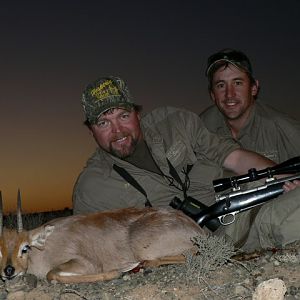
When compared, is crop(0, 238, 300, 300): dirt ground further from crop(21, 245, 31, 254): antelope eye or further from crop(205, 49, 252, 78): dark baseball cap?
crop(205, 49, 252, 78): dark baseball cap

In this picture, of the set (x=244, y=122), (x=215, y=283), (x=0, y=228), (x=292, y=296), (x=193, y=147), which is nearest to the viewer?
(x=292, y=296)

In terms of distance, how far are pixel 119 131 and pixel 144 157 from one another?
512 millimetres

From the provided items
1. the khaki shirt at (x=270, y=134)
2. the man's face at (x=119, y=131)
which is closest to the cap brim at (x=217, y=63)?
the khaki shirt at (x=270, y=134)

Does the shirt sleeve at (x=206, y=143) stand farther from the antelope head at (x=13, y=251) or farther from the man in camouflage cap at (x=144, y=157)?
the antelope head at (x=13, y=251)

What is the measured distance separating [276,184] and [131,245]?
2076 millimetres

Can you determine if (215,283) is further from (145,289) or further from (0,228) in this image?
(0,228)

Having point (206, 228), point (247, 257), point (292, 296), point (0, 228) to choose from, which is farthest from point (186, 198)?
point (292, 296)

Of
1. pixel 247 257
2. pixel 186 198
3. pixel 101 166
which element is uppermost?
pixel 101 166

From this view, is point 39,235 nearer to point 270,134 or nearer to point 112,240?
point 112,240

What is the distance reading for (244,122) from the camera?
867 centimetres

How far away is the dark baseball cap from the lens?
8.74 metres

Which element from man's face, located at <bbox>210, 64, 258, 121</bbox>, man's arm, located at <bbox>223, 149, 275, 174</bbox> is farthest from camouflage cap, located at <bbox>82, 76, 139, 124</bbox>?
man's face, located at <bbox>210, 64, 258, 121</bbox>

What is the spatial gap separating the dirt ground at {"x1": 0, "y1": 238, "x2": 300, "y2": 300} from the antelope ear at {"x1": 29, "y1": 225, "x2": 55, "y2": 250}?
19.9 inches

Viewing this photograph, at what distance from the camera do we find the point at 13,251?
16.0 feet
